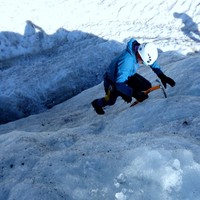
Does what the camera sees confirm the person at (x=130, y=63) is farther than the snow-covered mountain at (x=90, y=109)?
Yes

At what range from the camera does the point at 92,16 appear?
52.7ft

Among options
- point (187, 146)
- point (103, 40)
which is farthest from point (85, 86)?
point (187, 146)

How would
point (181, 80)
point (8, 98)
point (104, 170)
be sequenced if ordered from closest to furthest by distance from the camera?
point (104, 170) → point (181, 80) → point (8, 98)

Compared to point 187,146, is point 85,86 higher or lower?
lower

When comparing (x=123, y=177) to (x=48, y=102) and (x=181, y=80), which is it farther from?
(x=48, y=102)

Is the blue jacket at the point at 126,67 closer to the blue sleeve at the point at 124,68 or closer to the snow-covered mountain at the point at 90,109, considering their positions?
the blue sleeve at the point at 124,68

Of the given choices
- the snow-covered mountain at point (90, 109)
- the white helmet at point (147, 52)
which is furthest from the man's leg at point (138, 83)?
the white helmet at point (147, 52)

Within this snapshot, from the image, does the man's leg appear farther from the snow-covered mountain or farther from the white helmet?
the white helmet

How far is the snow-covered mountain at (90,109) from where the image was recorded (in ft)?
16.3

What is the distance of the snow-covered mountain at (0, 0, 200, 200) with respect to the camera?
4.96 m

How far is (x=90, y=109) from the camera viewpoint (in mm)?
Result: 10672

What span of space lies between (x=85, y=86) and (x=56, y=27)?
344cm

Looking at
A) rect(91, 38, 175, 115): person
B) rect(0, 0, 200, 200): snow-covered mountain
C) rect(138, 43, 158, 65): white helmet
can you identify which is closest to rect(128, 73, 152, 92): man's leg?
rect(0, 0, 200, 200): snow-covered mountain

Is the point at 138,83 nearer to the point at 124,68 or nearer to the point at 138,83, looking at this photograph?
the point at 138,83
